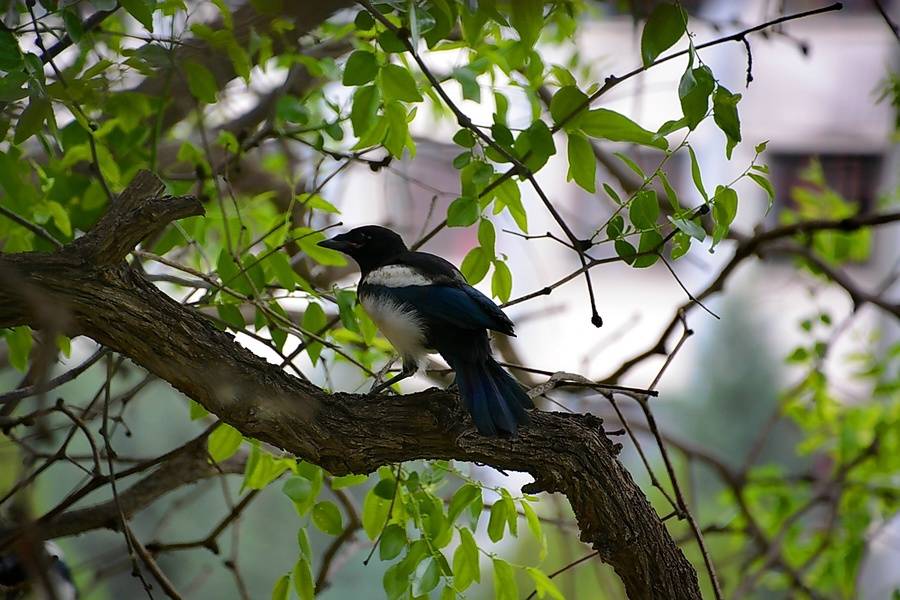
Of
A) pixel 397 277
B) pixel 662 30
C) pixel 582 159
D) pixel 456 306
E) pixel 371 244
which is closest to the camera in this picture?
pixel 662 30

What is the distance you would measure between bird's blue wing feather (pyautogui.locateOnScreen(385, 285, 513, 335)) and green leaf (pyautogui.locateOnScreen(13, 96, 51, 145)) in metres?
0.50

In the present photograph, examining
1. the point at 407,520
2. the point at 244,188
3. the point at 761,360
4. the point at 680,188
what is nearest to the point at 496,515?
the point at 407,520

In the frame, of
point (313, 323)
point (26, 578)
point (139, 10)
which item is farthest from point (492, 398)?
point (26, 578)

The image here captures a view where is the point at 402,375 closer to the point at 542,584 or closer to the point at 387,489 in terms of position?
the point at 387,489

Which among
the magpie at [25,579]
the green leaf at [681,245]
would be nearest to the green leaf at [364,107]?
the green leaf at [681,245]

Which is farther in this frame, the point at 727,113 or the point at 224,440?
the point at 224,440

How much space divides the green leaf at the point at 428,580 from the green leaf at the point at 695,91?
0.52 metres

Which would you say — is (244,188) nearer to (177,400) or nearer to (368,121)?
(177,400)

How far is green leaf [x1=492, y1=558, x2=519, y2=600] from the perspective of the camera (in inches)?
43.3

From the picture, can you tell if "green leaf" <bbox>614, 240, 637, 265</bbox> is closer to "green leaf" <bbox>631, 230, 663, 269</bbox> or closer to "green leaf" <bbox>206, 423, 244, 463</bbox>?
"green leaf" <bbox>631, 230, 663, 269</bbox>

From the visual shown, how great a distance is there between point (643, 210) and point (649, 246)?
4cm

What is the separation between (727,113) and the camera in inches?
36.5

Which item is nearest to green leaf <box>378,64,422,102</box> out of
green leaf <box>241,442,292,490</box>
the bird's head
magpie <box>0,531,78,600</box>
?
green leaf <box>241,442,292,490</box>

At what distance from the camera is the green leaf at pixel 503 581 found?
110 centimetres
